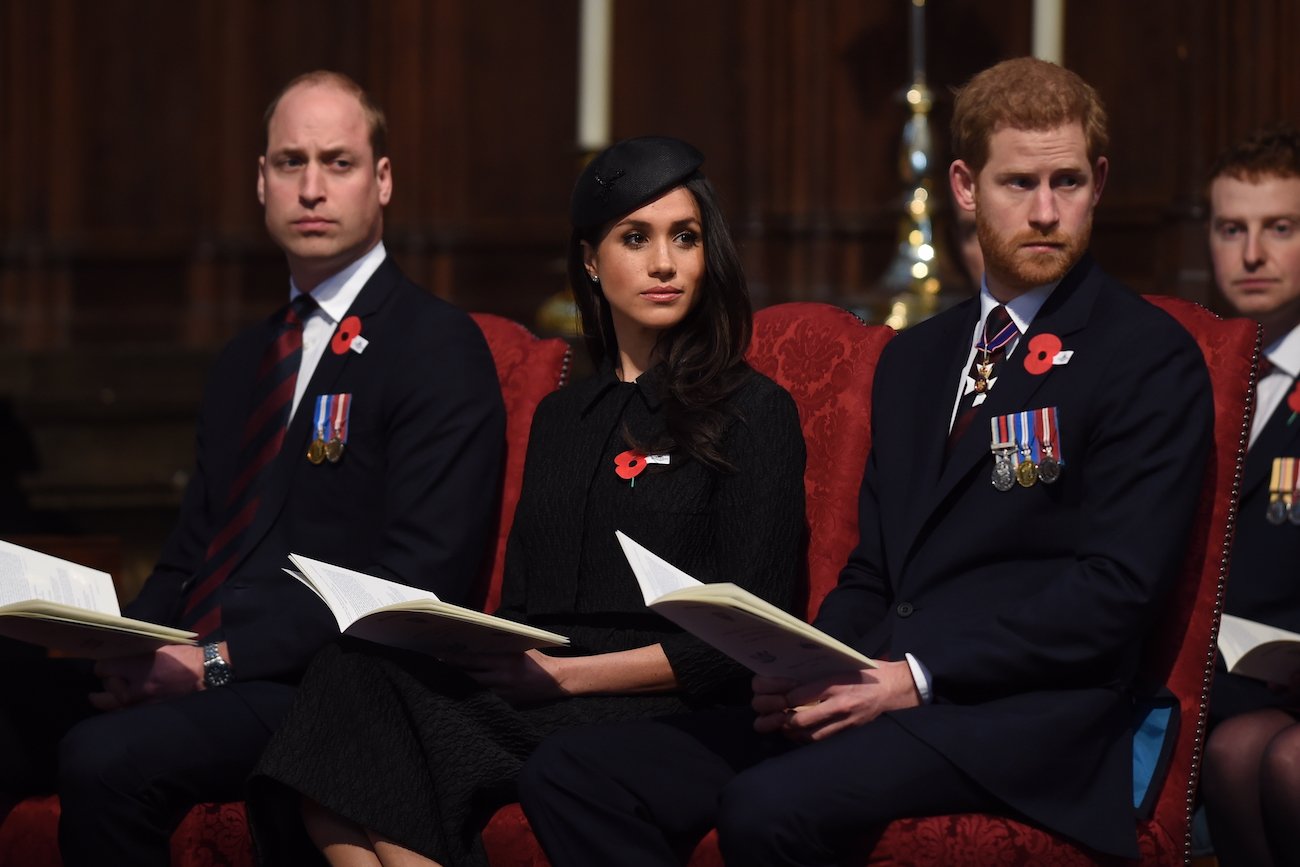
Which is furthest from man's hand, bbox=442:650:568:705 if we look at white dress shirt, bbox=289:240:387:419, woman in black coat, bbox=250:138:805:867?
white dress shirt, bbox=289:240:387:419

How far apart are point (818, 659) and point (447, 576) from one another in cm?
84

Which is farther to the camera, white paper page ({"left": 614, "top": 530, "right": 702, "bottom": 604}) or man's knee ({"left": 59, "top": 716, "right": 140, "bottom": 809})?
man's knee ({"left": 59, "top": 716, "right": 140, "bottom": 809})

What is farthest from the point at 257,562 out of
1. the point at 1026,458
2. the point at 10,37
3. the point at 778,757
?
the point at 10,37

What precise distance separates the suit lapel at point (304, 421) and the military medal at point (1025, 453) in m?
1.27

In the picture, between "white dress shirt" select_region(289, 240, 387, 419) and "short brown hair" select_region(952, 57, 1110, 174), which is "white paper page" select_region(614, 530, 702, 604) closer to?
"short brown hair" select_region(952, 57, 1110, 174)

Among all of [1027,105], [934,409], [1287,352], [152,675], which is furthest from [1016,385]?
[152,675]

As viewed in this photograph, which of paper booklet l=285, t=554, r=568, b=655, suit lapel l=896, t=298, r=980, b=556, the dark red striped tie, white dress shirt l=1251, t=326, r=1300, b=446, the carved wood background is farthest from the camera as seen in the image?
the carved wood background

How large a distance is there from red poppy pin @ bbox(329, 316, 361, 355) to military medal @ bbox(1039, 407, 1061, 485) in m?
1.32

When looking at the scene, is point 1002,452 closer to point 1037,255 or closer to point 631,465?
point 1037,255

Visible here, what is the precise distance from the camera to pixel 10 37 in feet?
19.5

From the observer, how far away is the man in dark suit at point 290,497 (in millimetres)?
2949

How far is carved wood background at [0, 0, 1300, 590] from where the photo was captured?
4.98m

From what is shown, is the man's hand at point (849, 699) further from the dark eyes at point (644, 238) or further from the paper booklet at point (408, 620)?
the dark eyes at point (644, 238)

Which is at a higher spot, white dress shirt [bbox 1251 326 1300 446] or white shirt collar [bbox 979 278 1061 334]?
white shirt collar [bbox 979 278 1061 334]
